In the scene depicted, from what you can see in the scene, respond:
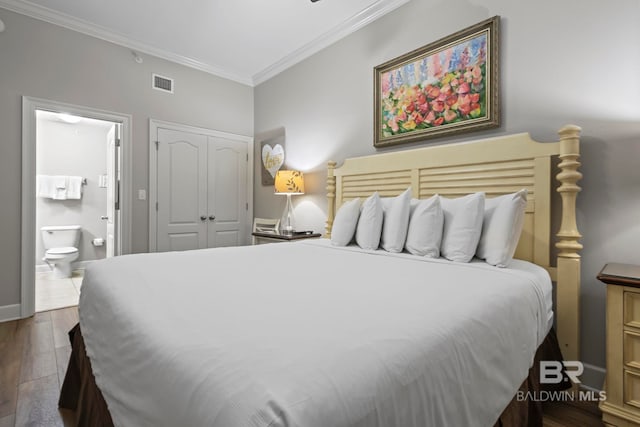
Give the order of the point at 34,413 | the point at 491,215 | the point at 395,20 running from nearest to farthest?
the point at 34,413 → the point at 491,215 → the point at 395,20

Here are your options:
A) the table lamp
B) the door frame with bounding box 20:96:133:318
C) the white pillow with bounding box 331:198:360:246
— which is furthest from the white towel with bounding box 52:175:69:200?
the white pillow with bounding box 331:198:360:246

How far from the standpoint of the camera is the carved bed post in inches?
65.0

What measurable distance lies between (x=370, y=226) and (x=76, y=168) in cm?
550

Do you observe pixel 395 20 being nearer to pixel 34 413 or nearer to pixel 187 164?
pixel 187 164

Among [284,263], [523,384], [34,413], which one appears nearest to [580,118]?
[523,384]

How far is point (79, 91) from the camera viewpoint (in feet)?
10.2

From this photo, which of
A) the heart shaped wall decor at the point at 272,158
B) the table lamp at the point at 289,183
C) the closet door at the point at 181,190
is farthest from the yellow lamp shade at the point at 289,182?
the closet door at the point at 181,190

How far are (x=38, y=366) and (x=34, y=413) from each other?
625 mm

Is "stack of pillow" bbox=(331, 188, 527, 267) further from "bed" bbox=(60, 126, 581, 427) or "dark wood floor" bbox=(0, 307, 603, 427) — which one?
"dark wood floor" bbox=(0, 307, 603, 427)

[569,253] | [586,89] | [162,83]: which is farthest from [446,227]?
[162,83]

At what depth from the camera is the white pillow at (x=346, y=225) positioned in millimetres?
2303

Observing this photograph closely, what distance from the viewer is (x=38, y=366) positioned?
200 centimetres

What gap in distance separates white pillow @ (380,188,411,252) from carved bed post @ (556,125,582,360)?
0.83 metres

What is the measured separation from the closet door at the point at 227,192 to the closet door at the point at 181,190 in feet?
0.32
